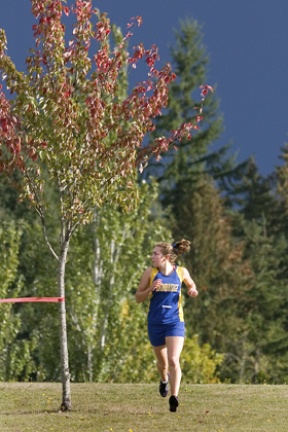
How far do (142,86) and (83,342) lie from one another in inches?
885

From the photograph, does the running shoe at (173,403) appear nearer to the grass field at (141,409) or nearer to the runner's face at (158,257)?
the grass field at (141,409)

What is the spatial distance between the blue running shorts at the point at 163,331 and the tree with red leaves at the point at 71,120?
1426 millimetres

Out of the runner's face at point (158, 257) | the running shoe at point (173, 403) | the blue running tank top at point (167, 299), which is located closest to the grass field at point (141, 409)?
the running shoe at point (173, 403)

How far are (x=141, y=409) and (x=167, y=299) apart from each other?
1.82m

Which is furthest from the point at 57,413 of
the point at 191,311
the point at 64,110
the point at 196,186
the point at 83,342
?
the point at 196,186

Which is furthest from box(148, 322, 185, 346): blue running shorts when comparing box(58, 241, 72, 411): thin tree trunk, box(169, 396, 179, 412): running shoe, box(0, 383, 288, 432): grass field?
box(58, 241, 72, 411): thin tree trunk

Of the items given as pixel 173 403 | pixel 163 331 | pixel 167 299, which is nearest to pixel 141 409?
pixel 173 403

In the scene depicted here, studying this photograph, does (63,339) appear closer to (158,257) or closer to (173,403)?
(173,403)

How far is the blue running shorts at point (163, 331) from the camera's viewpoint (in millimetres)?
14297

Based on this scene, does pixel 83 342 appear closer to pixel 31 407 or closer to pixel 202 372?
pixel 202 372

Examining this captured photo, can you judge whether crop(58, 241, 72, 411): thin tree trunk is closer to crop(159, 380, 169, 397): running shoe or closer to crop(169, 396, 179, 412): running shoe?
crop(159, 380, 169, 397): running shoe

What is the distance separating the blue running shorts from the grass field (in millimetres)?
965

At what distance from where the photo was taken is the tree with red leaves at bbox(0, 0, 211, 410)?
48.9 ft

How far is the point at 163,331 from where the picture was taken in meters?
14.4
